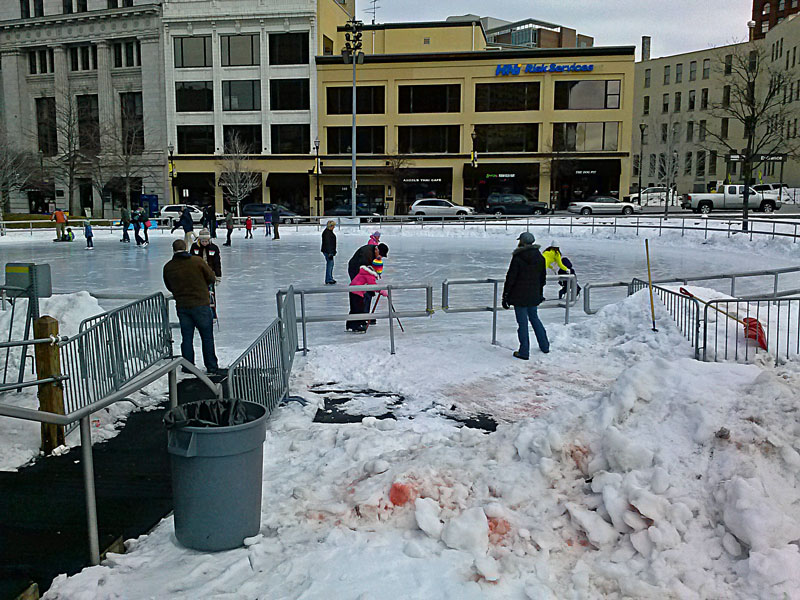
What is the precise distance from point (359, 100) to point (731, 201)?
30613 millimetres

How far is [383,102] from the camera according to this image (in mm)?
61125

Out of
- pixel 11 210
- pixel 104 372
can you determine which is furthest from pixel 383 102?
pixel 104 372

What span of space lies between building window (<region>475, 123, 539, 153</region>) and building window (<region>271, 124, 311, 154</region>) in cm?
1445

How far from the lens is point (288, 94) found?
6128 cm

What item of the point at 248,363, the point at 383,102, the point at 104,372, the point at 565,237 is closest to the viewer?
the point at 248,363

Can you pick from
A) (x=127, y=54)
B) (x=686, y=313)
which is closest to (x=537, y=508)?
(x=686, y=313)

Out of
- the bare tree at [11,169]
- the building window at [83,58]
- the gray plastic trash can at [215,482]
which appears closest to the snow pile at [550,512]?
the gray plastic trash can at [215,482]

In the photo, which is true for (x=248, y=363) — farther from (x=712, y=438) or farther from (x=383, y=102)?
(x=383, y=102)

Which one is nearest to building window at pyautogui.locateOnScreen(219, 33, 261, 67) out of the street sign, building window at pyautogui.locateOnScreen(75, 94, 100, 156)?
building window at pyautogui.locateOnScreen(75, 94, 100, 156)

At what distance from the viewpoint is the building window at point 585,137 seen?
58.5 meters

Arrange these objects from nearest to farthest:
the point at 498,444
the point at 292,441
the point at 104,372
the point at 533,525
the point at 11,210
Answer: the point at 533,525, the point at 498,444, the point at 292,441, the point at 104,372, the point at 11,210

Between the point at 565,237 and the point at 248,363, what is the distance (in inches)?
1178

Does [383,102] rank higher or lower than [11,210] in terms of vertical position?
higher

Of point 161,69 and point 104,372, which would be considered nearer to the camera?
point 104,372
